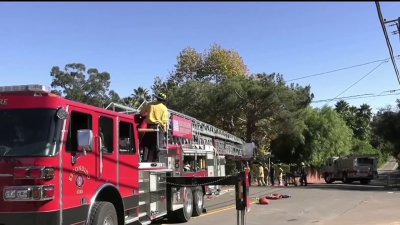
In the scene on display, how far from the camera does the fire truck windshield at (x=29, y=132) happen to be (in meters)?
7.53

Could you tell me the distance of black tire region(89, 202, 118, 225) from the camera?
27.8 feet

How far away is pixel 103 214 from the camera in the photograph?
28.6 ft

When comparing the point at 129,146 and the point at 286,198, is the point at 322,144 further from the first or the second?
the point at 129,146

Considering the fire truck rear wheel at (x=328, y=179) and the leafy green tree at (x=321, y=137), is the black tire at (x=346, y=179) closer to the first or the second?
the fire truck rear wheel at (x=328, y=179)

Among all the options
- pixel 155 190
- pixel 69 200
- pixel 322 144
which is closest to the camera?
pixel 69 200

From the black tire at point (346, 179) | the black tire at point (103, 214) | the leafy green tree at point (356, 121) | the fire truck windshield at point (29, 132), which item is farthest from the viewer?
the leafy green tree at point (356, 121)

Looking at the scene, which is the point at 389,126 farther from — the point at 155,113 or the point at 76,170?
the point at 76,170

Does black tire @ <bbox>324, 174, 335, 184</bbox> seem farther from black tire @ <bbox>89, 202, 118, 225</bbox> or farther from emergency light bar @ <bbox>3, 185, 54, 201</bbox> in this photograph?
emergency light bar @ <bbox>3, 185, 54, 201</bbox>

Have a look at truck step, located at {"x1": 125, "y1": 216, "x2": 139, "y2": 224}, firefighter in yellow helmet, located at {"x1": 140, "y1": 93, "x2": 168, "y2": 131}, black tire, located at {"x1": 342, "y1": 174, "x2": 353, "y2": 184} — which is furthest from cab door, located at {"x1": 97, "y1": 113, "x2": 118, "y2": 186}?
black tire, located at {"x1": 342, "y1": 174, "x2": 353, "y2": 184}

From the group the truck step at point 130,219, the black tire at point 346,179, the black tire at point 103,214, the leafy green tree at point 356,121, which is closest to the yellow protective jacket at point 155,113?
the truck step at point 130,219

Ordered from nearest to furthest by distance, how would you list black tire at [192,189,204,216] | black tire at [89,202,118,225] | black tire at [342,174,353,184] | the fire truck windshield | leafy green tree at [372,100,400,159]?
the fire truck windshield
black tire at [89,202,118,225]
black tire at [192,189,204,216]
leafy green tree at [372,100,400,159]
black tire at [342,174,353,184]

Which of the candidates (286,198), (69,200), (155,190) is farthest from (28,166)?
(286,198)

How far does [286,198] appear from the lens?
23.2m

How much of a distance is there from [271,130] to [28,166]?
125 feet
